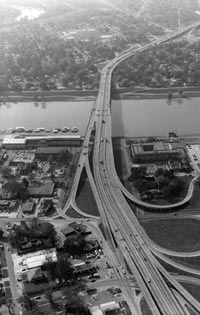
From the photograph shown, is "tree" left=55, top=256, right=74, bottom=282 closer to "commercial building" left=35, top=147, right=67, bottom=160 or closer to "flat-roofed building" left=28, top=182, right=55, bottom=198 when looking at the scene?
"flat-roofed building" left=28, top=182, right=55, bottom=198

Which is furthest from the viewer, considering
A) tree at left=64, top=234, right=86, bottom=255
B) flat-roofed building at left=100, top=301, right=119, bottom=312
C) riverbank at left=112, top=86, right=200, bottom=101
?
riverbank at left=112, top=86, right=200, bottom=101

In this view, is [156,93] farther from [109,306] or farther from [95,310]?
[95,310]

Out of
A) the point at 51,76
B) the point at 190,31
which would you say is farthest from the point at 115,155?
the point at 190,31

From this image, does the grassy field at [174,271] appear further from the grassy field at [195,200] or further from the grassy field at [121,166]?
the grassy field at [121,166]

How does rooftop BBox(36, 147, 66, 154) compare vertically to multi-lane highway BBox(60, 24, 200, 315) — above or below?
above

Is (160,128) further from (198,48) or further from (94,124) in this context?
(198,48)

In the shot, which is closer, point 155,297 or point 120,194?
point 155,297

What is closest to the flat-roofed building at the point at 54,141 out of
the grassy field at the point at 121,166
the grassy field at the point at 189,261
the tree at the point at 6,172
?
the grassy field at the point at 121,166

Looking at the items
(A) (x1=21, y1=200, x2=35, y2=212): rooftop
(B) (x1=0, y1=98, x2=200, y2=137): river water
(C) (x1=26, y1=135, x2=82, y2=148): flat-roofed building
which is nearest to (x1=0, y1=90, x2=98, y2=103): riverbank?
(B) (x1=0, y1=98, x2=200, y2=137): river water

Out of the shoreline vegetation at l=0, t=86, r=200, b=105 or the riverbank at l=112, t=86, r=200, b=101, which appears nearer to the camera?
the riverbank at l=112, t=86, r=200, b=101
